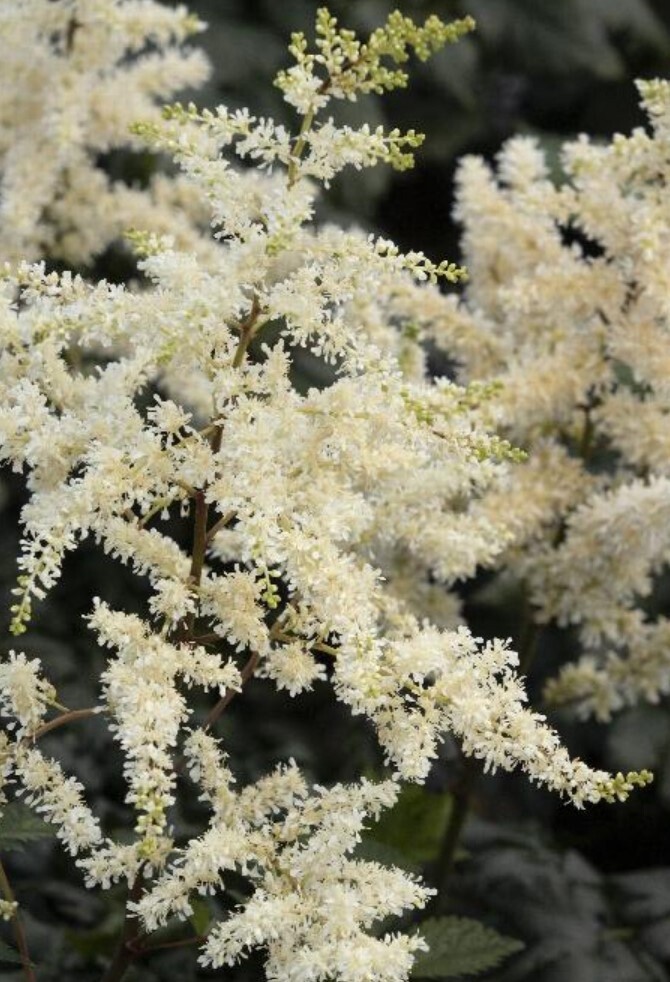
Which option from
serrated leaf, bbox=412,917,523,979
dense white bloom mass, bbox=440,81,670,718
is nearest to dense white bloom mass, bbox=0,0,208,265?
dense white bloom mass, bbox=440,81,670,718

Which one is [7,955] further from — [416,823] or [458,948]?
[416,823]

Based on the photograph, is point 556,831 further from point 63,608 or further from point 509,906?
point 63,608

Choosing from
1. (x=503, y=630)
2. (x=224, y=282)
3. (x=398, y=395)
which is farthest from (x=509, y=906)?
(x=224, y=282)

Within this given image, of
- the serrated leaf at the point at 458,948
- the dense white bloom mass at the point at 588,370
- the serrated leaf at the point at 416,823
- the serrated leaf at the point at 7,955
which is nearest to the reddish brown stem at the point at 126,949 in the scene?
the serrated leaf at the point at 7,955

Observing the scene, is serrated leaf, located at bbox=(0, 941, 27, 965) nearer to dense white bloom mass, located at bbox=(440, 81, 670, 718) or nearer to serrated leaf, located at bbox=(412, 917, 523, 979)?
serrated leaf, located at bbox=(412, 917, 523, 979)

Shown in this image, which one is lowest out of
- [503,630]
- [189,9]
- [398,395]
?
[398,395]

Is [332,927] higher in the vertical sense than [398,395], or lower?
lower
